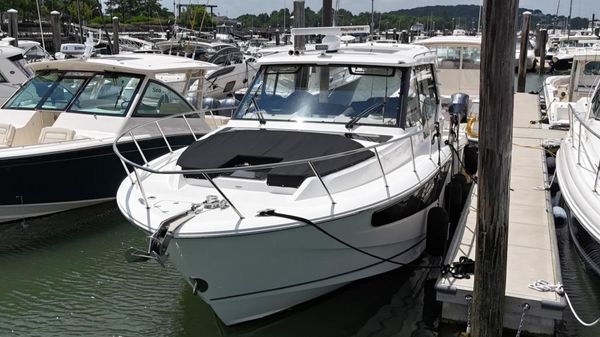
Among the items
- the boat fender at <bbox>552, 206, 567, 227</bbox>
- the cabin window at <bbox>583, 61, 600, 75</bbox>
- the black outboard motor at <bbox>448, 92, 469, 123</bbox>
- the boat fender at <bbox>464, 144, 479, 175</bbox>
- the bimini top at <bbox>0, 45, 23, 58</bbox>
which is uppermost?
the bimini top at <bbox>0, 45, 23, 58</bbox>

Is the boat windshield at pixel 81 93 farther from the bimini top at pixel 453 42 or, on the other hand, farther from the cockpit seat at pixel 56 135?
the bimini top at pixel 453 42

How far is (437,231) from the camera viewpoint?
21.1ft

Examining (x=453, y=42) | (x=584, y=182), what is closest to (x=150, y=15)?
(x=453, y=42)

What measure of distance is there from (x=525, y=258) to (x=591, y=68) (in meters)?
9.81

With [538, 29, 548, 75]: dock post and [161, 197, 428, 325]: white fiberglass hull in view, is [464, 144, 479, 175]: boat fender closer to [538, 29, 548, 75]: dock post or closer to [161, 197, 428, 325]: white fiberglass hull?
[161, 197, 428, 325]: white fiberglass hull

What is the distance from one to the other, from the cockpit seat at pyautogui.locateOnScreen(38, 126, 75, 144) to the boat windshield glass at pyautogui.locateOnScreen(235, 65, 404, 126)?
3.02 meters

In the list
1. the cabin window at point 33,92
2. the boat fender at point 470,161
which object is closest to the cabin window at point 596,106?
the boat fender at point 470,161

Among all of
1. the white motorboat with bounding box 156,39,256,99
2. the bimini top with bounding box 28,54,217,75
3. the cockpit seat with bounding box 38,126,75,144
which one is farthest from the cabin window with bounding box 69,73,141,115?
the white motorboat with bounding box 156,39,256,99

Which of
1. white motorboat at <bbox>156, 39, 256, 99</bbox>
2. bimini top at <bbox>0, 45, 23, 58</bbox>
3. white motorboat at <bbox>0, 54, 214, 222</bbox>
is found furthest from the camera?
white motorboat at <bbox>156, 39, 256, 99</bbox>

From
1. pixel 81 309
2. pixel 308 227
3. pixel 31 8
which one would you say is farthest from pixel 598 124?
pixel 31 8

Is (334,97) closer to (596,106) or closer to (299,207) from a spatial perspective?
(299,207)

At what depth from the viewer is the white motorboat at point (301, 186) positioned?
5094 millimetres

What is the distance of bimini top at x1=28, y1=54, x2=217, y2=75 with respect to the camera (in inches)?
364

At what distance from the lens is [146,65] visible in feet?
31.1
